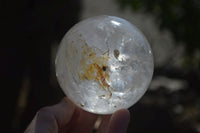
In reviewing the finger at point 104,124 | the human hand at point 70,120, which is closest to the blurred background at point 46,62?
the human hand at point 70,120

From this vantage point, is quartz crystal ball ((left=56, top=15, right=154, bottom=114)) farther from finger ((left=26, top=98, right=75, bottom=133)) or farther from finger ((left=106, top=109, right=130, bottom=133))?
finger ((left=26, top=98, right=75, bottom=133))

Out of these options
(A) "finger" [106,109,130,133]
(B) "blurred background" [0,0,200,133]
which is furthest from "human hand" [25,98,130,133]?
(B) "blurred background" [0,0,200,133]

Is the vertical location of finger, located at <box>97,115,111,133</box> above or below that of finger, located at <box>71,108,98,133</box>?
above

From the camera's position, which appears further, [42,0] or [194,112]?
[194,112]

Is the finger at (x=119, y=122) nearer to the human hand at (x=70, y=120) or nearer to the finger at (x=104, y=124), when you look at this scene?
the human hand at (x=70, y=120)

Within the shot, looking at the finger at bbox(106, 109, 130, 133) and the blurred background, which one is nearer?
the finger at bbox(106, 109, 130, 133)

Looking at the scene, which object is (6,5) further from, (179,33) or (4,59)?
(179,33)

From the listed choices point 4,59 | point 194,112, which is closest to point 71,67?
point 4,59

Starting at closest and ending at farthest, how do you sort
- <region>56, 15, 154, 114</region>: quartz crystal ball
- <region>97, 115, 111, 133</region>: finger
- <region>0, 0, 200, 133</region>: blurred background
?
<region>56, 15, 154, 114</region>: quartz crystal ball → <region>97, 115, 111, 133</region>: finger → <region>0, 0, 200, 133</region>: blurred background
